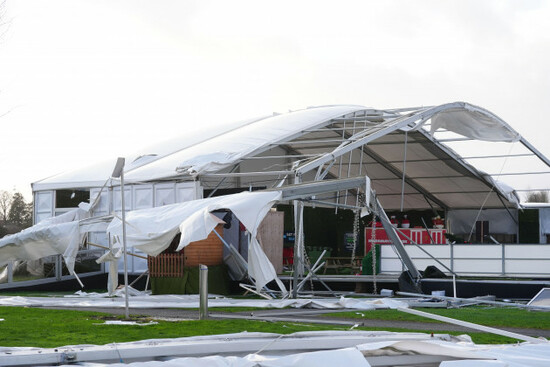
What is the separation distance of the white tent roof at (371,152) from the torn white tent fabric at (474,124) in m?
0.03

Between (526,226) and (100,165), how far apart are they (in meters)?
16.1

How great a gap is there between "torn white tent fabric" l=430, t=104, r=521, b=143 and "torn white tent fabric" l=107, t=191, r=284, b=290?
9.29m

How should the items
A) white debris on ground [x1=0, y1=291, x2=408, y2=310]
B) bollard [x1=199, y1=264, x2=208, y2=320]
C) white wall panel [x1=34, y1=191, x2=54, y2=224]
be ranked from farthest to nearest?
1. white wall panel [x1=34, y1=191, x2=54, y2=224]
2. white debris on ground [x1=0, y1=291, x2=408, y2=310]
3. bollard [x1=199, y1=264, x2=208, y2=320]

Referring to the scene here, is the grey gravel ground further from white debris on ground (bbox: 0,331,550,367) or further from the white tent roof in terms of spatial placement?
the white tent roof

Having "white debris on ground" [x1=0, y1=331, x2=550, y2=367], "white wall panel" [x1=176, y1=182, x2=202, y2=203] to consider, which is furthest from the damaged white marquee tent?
"white debris on ground" [x1=0, y1=331, x2=550, y2=367]

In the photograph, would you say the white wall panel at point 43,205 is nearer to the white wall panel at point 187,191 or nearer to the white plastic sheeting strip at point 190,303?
the white wall panel at point 187,191

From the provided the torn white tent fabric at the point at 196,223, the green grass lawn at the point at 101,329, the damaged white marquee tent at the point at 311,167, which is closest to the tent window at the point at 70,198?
the damaged white marquee tent at the point at 311,167

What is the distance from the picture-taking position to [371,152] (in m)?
31.4

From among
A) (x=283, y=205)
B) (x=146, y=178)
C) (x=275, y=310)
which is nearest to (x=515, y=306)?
(x=275, y=310)

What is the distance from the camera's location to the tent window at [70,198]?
2603cm

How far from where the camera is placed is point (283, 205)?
30375 millimetres

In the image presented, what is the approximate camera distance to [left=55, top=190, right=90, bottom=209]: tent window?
26.0m

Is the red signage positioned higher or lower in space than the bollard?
higher

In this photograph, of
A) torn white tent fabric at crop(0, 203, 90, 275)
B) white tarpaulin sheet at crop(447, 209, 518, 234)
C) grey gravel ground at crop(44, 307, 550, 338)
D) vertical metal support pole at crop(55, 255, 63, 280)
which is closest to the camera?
grey gravel ground at crop(44, 307, 550, 338)
